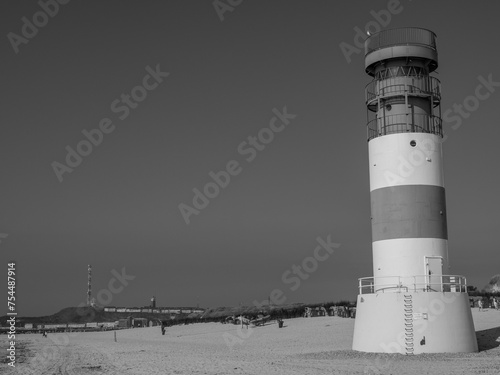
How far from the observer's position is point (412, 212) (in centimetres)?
2123

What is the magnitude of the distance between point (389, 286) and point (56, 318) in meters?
120

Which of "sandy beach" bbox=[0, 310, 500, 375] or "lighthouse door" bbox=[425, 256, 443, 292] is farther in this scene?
"lighthouse door" bbox=[425, 256, 443, 292]

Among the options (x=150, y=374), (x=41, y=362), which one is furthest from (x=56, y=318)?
(x=150, y=374)

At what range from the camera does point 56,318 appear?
13075 cm

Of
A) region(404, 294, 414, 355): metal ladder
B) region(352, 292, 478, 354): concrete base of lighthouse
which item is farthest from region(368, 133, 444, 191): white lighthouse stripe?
region(404, 294, 414, 355): metal ladder

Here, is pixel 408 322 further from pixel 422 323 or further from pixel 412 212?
pixel 412 212

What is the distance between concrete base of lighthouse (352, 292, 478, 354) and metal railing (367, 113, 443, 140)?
18.1 feet

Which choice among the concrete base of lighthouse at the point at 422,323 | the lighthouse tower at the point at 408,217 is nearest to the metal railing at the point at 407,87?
the lighthouse tower at the point at 408,217

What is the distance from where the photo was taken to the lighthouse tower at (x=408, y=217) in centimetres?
2062

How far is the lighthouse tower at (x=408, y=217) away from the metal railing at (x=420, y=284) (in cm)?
3

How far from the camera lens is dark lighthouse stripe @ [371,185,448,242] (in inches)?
835

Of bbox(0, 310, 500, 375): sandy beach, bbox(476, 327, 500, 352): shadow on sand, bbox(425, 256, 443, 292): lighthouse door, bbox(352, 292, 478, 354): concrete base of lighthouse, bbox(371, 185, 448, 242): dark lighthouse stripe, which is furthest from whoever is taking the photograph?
bbox(476, 327, 500, 352): shadow on sand

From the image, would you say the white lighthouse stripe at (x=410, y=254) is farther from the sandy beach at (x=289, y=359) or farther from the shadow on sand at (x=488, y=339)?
the shadow on sand at (x=488, y=339)

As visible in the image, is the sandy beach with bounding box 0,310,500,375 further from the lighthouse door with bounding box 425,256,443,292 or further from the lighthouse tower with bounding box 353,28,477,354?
the lighthouse door with bounding box 425,256,443,292
